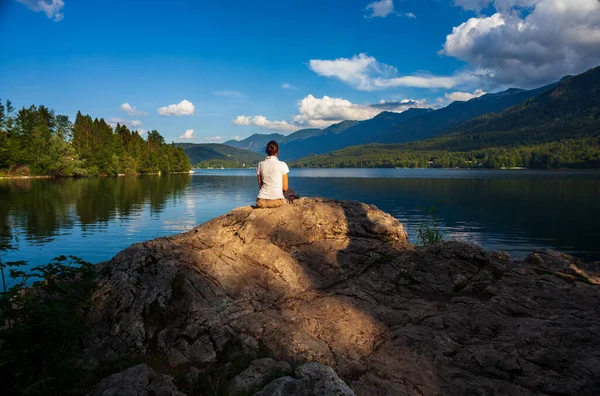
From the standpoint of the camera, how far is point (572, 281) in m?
9.52

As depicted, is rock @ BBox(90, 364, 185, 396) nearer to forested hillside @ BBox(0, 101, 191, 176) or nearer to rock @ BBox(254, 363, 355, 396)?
rock @ BBox(254, 363, 355, 396)

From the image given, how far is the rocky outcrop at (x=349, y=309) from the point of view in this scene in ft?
18.9

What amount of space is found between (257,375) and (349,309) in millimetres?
2955

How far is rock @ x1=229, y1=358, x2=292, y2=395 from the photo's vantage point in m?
5.04

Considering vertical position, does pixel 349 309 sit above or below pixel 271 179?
below

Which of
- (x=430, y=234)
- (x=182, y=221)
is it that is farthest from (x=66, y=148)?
(x=430, y=234)

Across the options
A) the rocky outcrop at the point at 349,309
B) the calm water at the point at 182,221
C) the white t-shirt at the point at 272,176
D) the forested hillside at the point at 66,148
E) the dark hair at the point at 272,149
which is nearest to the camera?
the rocky outcrop at the point at 349,309

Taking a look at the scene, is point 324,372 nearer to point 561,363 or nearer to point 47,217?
point 561,363

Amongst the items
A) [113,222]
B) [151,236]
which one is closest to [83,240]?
[151,236]

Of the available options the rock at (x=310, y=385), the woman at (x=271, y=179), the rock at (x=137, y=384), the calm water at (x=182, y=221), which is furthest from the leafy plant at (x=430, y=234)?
the rock at (x=137, y=384)

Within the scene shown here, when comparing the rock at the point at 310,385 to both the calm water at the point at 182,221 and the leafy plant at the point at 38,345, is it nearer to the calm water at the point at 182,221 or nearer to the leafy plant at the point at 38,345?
the leafy plant at the point at 38,345

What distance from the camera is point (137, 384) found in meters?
5.02

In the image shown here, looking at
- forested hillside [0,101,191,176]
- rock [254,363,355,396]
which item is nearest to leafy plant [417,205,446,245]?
rock [254,363,355,396]

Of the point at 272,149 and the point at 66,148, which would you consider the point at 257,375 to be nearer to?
the point at 272,149
